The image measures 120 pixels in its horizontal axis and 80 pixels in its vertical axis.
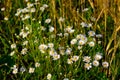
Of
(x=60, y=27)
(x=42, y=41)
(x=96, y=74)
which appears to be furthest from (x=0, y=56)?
(x=96, y=74)

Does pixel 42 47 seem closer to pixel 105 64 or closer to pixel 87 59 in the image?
pixel 87 59

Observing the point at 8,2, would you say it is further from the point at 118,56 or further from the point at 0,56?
the point at 118,56

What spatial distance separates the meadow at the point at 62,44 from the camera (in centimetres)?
249

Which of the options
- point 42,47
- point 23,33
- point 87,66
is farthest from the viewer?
point 23,33

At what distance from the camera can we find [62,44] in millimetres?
2652

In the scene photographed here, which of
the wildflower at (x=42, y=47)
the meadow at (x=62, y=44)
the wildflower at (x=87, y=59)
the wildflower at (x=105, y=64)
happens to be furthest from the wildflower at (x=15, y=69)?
the wildflower at (x=105, y=64)

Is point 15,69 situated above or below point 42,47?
below

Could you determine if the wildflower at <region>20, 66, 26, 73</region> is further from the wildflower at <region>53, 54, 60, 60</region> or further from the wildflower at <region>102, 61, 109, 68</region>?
the wildflower at <region>102, 61, 109, 68</region>

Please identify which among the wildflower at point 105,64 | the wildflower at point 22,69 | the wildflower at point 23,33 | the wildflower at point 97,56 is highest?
the wildflower at point 23,33

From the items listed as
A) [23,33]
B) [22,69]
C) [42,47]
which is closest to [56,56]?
[42,47]

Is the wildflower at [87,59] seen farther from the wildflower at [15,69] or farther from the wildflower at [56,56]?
the wildflower at [15,69]

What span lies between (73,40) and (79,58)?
0.20 meters

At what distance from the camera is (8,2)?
3301 mm

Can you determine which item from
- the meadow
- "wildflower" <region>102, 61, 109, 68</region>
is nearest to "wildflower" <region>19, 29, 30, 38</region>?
the meadow
